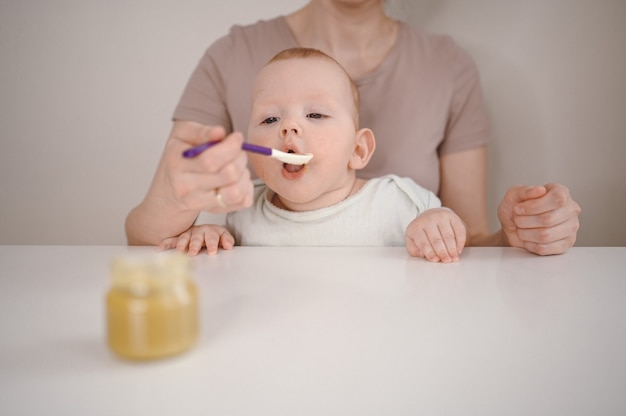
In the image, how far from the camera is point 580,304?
70cm

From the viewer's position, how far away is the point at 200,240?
973 mm

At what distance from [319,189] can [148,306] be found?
641 mm

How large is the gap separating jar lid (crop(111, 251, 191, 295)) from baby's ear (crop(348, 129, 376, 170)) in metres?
0.73

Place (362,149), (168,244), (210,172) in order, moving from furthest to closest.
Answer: (362,149)
(168,244)
(210,172)

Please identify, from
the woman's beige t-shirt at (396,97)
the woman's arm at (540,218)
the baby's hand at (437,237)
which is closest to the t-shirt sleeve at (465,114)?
the woman's beige t-shirt at (396,97)

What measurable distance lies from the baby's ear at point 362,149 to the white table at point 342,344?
0.35 m

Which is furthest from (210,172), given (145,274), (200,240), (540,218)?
(540,218)

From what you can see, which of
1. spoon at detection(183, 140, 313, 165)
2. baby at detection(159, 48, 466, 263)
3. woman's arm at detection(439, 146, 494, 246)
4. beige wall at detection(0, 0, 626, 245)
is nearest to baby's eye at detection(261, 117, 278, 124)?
baby at detection(159, 48, 466, 263)

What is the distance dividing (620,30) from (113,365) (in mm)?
1544

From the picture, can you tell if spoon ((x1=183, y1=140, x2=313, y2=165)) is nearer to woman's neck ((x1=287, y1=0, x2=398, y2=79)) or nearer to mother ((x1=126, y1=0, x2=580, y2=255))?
mother ((x1=126, y1=0, x2=580, y2=255))

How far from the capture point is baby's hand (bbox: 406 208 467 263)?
0.89 m

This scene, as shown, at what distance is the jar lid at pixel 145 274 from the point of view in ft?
1.59

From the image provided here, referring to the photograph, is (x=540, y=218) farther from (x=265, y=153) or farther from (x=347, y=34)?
(x=347, y=34)

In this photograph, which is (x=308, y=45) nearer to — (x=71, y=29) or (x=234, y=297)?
(x=71, y=29)
